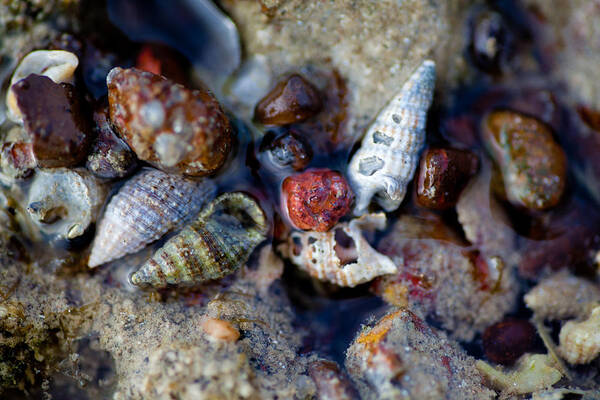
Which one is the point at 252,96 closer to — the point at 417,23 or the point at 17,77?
the point at 417,23

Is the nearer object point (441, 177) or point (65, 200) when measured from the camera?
point (65, 200)

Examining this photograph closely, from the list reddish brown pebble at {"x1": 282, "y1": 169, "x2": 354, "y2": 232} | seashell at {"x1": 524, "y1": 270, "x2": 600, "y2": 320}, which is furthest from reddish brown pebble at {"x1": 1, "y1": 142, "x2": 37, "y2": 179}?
seashell at {"x1": 524, "y1": 270, "x2": 600, "y2": 320}

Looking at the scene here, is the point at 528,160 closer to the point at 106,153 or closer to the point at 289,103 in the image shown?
the point at 289,103

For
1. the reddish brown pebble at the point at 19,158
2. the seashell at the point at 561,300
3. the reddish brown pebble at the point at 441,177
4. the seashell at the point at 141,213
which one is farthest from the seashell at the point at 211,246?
the seashell at the point at 561,300

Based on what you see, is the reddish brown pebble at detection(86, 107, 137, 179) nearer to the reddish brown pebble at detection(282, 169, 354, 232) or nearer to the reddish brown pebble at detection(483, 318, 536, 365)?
the reddish brown pebble at detection(282, 169, 354, 232)

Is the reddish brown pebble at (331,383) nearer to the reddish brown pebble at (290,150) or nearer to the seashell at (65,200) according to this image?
the reddish brown pebble at (290,150)

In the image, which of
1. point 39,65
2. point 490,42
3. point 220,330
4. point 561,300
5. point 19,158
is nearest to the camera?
point 220,330

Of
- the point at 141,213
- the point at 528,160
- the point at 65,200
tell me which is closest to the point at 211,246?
the point at 141,213
